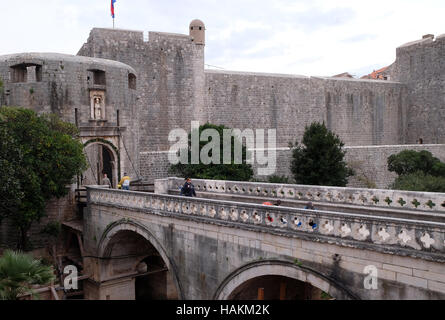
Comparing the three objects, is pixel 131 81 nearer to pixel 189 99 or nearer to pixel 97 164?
pixel 97 164

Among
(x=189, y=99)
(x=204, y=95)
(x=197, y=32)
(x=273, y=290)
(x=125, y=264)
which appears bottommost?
(x=125, y=264)

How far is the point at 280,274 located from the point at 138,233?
5971 millimetres

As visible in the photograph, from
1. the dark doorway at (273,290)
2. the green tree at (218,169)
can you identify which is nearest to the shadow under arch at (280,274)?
the dark doorway at (273,290)

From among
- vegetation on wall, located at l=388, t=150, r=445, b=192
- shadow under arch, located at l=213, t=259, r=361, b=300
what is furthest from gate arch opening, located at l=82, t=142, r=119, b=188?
vegetation on wall, located at l=388, t=150, r=445, b=192

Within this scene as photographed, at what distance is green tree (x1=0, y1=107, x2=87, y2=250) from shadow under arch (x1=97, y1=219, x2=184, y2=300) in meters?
2.42

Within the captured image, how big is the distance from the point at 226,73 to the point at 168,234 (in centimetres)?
1928

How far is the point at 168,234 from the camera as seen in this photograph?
1128 cm

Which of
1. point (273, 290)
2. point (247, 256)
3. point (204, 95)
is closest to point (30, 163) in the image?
point (247, 256)

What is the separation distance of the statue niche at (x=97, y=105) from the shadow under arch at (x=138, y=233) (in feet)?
17.4

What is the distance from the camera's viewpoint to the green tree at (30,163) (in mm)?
12844

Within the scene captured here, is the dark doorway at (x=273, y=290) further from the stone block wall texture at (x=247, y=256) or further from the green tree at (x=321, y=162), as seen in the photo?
the green tree at (x=321, y=162)

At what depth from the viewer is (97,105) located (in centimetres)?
1728

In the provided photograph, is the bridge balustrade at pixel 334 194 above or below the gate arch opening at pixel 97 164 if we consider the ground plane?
below

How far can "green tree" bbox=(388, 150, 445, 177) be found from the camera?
2517cm
